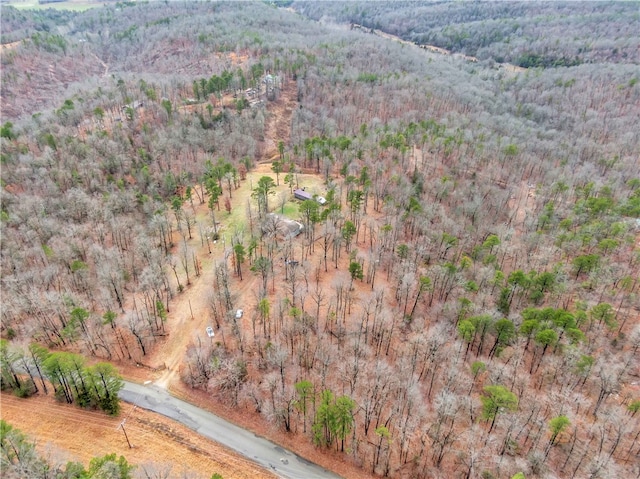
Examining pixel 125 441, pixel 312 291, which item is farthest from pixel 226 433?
Result: pixel 312 291

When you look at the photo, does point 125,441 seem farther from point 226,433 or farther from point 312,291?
point 312,291

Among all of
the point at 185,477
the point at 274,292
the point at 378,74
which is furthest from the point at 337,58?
the point at 185,477

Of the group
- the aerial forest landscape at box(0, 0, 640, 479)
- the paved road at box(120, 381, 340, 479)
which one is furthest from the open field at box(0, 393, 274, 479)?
the paved road at box(120, 381, 340, 479)

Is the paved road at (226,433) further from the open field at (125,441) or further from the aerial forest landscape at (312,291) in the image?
the open field at (125,441)

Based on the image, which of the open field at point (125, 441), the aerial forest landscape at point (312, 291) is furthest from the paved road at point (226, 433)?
the open field at point (125, 441)

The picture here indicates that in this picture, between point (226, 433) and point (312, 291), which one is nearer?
point (226, 433)
